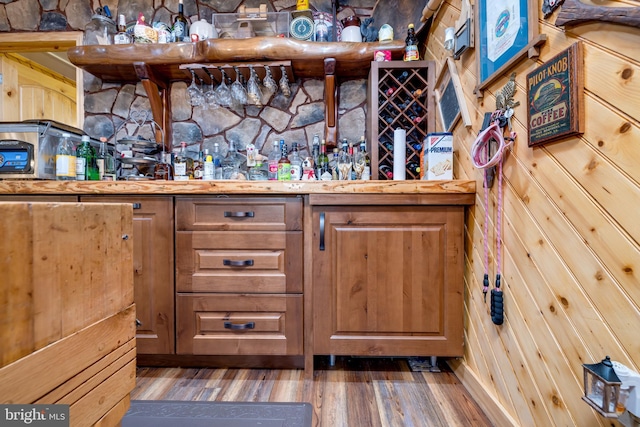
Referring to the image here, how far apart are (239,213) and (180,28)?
1524 millimetres

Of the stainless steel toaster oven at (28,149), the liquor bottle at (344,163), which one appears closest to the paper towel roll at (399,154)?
the liquor bottle at (344,163)

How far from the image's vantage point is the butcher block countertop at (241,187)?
1.42 m

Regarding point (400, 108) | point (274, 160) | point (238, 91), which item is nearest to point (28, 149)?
point (238, 91)

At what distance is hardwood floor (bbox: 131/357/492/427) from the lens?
48.1 inches

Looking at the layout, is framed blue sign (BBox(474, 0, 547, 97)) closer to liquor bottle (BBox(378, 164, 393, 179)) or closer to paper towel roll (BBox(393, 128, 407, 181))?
paper towel roll (BBox(393, 128, 407, 181))

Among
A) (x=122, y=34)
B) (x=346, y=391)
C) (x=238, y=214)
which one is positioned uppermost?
(x=122, y=34)

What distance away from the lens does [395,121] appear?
1893mm

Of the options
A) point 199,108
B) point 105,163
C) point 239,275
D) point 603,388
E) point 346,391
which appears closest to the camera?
point 603,388

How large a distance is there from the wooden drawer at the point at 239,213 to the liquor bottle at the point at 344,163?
475 mm

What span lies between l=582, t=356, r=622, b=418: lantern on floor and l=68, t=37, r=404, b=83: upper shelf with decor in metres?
1.84

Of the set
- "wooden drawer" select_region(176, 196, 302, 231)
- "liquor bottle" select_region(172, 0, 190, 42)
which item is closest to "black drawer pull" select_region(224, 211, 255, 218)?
"wooden drawer" select_region(176, 196, 302, 231)

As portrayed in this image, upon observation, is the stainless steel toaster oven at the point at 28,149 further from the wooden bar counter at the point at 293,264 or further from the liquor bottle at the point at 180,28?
the liquor bottle at the point at 180,28

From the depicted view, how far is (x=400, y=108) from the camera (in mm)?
1909

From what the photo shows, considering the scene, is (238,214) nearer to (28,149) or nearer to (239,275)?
Result: (239,275)
